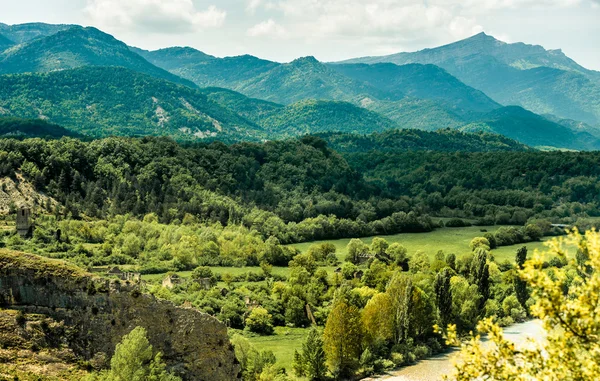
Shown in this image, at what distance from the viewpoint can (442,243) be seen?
405 feet

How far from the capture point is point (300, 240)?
415ft

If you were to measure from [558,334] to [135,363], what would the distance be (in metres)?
18.7

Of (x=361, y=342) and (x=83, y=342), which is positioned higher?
(x=83, y=342)

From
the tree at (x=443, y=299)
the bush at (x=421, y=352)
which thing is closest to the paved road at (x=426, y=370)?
the bush at (x=421, y=352)

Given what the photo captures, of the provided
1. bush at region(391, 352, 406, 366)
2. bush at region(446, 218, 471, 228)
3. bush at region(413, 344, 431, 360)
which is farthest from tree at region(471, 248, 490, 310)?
bush at region(446, 218, 471, 228)

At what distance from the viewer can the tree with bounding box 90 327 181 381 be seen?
2658 cm

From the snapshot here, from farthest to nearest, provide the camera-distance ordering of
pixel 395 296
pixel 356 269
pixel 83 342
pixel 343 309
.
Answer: pixel 356 269 → pixel 395 296 → pixel 343 309 → pixel 83 342

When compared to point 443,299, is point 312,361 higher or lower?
lower

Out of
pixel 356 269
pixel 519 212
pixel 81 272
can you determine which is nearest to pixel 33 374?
pixel 81 272

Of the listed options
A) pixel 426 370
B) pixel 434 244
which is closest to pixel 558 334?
pixel 426 370

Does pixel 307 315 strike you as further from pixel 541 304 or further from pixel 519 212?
pixel 519 212

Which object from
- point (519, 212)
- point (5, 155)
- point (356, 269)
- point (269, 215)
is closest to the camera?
point (356, 269)

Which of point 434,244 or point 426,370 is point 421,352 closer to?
point 426,370

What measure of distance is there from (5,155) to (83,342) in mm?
92377
